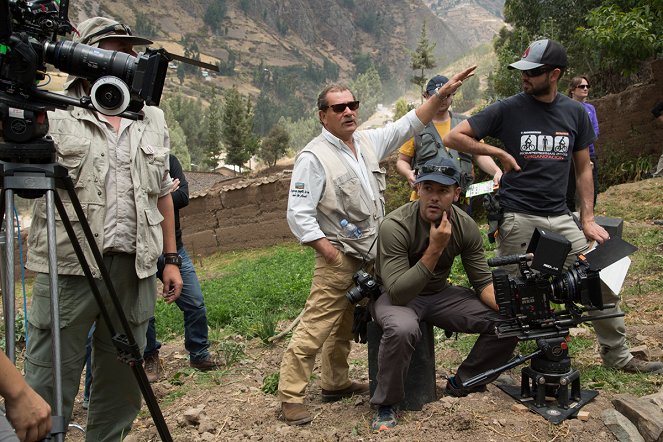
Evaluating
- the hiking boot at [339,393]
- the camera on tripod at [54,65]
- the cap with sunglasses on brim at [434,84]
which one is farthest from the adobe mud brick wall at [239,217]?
the camera on tripod at [54,65]

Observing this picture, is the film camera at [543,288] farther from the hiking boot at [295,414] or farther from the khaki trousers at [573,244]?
the hiking boot at [295,414]

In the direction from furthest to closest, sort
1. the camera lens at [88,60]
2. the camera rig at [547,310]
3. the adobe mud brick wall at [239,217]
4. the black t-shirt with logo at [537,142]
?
the adobe mud brick wall at [239,217]
the black t-shirt with logo at [537,142]
the camera rig at [547,310]
the camera lens at [88,60]

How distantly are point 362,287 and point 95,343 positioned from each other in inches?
53.5

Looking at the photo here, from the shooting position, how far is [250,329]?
19.3 ft

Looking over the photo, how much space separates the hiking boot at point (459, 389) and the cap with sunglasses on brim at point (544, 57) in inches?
71.0

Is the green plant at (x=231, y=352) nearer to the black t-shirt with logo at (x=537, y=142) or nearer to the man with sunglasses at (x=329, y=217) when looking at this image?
the man with sunglasses at (x=329, y=217)

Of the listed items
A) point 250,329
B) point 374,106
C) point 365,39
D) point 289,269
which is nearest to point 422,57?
point 374,106

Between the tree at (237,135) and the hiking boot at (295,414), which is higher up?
the tree at (237,135)

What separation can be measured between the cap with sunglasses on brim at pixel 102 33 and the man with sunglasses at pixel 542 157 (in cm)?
197

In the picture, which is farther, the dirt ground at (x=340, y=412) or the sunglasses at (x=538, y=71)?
the sunglasses at (x=538, y=71)

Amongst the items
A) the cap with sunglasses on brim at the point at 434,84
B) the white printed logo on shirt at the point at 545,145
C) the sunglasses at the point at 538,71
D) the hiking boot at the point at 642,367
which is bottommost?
the hiking boot at the point at 642,367

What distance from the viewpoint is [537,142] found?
3.95 metres

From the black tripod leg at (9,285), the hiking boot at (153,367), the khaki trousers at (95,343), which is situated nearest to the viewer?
the black tripod leg at (9,285)

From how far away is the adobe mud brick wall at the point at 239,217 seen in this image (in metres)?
14.2
